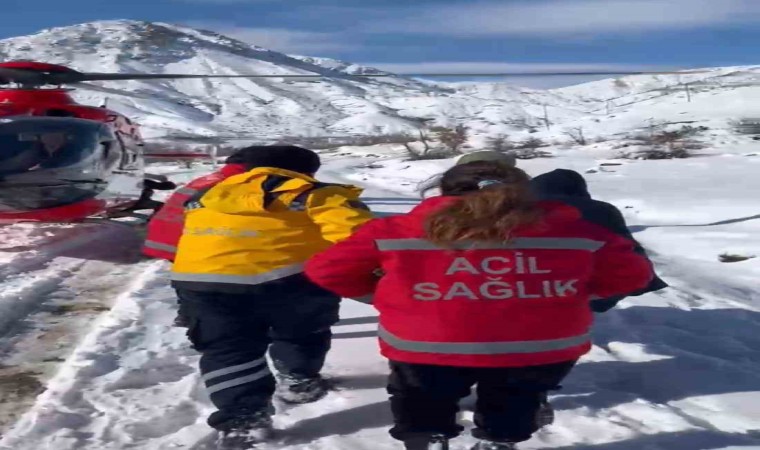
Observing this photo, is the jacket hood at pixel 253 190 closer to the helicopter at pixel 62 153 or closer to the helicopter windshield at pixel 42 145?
the helicopter at pixel 62 153

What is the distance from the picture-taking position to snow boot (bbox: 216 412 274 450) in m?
3.54

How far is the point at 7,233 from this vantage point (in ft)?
30.3

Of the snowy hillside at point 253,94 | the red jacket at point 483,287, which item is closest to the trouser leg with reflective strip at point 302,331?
the red jacket at point 483,287

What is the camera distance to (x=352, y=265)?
10.1 feet

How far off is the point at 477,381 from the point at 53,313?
382cm

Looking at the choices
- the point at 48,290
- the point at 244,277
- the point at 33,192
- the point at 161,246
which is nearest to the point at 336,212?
the point at 244,277

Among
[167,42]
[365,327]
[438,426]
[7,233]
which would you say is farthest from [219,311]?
[167,42]

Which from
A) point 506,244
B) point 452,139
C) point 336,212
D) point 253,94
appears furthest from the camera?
point 253,94

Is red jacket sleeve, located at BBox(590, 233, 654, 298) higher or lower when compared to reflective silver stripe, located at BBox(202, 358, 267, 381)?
higher

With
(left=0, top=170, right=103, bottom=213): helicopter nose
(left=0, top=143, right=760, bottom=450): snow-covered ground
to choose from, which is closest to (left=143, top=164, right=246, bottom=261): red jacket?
(left=0, top=143, right=760, bottom=450): snow-covered ground

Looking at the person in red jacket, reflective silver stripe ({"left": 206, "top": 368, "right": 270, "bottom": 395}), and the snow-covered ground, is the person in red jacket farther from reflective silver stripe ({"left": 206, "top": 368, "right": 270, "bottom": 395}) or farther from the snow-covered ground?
reflective silver stripe ({"left": 206, "top": 368, "right": 270, "bottom": 395})

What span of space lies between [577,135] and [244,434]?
32.5 metres

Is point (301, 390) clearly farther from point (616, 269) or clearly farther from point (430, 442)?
point (616, 269)

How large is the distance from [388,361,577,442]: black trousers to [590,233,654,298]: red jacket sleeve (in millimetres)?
306
